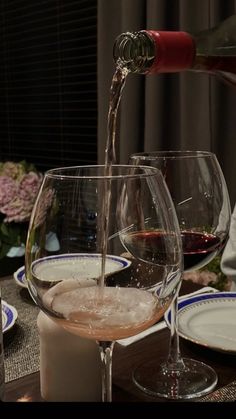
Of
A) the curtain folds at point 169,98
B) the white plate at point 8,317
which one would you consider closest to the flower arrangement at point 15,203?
the curtain folds at point 169,98

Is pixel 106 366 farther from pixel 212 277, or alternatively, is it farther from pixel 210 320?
pixel 212 277

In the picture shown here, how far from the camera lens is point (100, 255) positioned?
52 cm

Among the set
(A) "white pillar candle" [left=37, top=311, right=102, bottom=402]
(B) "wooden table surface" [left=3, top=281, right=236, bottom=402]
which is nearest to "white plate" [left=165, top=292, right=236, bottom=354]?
(B) "wooden table surface" [left=3, top=281, right=236, bottom=402]

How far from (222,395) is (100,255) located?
0.23m

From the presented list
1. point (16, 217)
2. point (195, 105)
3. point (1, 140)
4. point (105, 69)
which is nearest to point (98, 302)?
point (16, 217)

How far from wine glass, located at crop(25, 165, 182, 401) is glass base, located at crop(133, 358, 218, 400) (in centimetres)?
12

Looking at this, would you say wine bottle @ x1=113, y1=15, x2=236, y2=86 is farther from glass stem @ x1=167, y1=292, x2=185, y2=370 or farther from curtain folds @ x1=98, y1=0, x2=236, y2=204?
curtain folds @ x1=98, y1=0, x2=236, y2=204

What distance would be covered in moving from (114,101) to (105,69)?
4.50 feet

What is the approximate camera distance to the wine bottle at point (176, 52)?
2.29ft

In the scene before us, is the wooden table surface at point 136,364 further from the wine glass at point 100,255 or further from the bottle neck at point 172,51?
the bottle neck at point 172,51

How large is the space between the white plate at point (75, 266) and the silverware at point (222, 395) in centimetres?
18

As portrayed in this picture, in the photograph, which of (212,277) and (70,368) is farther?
(212,277)

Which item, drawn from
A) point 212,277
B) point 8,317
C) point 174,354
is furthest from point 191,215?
point 212,277

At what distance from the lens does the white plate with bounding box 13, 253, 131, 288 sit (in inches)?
→ 20.7
